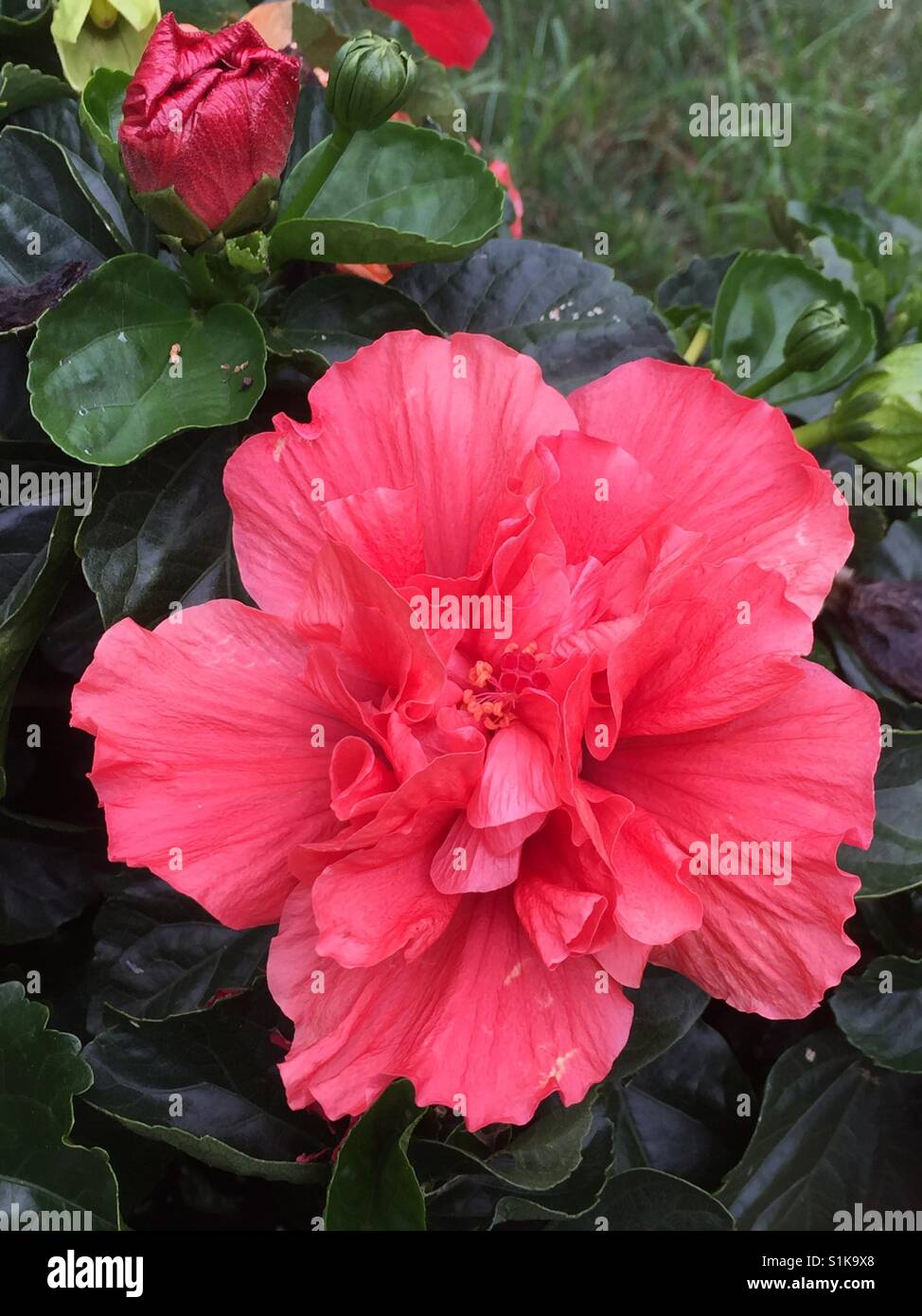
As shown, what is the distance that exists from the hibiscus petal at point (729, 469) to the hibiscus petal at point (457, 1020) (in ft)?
0.81

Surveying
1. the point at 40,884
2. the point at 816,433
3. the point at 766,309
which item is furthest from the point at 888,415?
the point at 40,884

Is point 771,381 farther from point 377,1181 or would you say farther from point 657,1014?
point 377,1181

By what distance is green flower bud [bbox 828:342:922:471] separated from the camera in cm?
95

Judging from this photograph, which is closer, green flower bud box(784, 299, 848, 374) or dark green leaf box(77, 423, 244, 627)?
dark green leaf box(77, 423, 244, 627)

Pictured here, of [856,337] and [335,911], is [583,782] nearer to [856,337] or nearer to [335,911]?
[335,911]

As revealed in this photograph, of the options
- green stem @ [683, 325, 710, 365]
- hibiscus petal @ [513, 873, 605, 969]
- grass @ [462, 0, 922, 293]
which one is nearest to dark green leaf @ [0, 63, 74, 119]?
green stem @ [683, 325, 710, 365]

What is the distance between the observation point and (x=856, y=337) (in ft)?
3.46

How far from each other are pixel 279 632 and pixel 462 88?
2.04 meters

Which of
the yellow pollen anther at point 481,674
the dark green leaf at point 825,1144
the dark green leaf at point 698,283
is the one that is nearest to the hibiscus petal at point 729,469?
the yellow pollen anther at point 481,674

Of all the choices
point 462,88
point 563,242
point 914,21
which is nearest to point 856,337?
point 563,242

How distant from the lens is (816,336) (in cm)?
93

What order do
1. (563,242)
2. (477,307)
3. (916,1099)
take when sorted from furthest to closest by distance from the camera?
1. (563,242)
2. (916,1099)
3. (477,307)

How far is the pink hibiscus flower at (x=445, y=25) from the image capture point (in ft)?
3.91

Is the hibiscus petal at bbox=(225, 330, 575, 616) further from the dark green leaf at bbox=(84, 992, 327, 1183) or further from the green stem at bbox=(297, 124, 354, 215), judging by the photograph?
the dark green leaf at bbox=(84, 992, 327, 1183)
